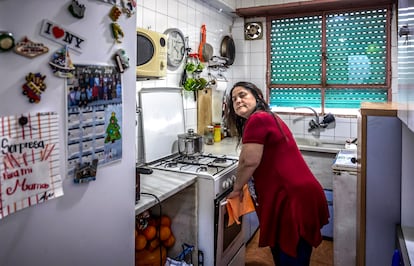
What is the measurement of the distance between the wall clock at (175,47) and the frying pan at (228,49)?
2.73 ft

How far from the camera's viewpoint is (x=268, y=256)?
8.65 feet

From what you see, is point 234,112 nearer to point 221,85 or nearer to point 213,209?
point 213,209

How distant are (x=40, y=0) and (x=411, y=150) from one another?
4.91ft

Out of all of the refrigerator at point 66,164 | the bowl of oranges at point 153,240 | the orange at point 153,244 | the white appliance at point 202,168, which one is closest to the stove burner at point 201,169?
the white appliance at point 202,168

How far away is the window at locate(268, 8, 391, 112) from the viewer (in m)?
3.16

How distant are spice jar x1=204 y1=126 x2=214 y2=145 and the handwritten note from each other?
7.26ft

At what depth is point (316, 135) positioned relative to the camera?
342 cm

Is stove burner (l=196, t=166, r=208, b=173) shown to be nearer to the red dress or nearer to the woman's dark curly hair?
the woman's dark curly hair

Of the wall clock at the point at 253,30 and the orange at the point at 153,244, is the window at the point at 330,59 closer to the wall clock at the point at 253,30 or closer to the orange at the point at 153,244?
the wall clock at the point at 253,30

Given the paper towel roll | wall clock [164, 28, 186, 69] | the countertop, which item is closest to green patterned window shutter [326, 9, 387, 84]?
the paper towel roll

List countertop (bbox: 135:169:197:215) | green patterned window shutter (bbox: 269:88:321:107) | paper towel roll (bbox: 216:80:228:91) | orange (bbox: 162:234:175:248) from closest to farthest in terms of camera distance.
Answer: countertop (bbox: 135:169:197:215) < orange (bbox: 162:234:175:248) < paper towel roll (bbox: 216:80:228:91) < green patterned window shutter (bbox: 269:88:321:107)

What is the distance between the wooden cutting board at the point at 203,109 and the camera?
2.94 meters

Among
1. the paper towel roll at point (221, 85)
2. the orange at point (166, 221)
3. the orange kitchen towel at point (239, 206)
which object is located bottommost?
the orange at point (166, 221)

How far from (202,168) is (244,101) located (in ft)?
1.77
